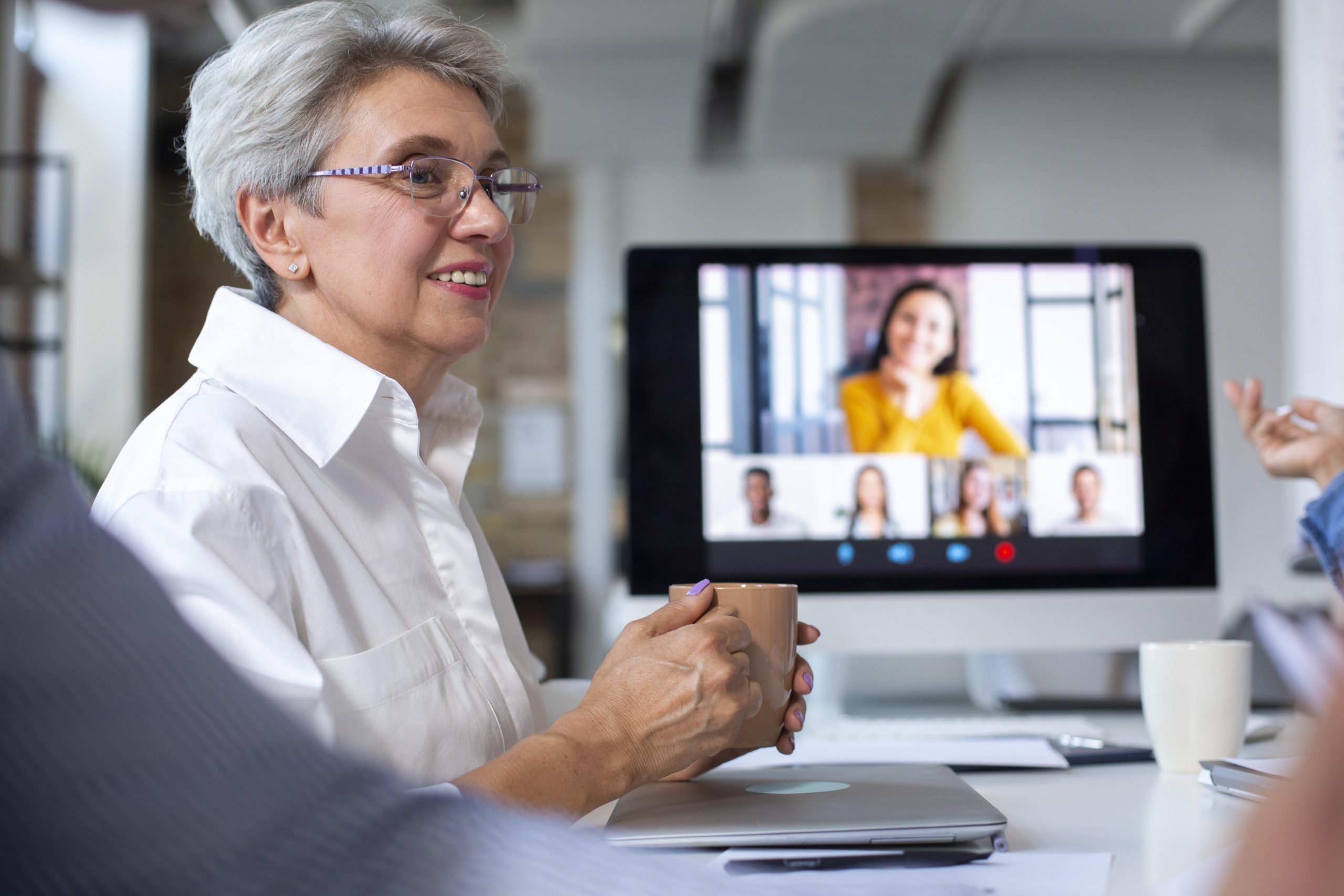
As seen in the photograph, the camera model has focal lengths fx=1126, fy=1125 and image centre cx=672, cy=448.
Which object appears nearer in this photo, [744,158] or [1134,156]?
[1134,156]

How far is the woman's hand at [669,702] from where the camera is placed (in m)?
0.71

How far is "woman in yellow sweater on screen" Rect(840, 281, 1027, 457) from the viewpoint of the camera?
4.61 ft

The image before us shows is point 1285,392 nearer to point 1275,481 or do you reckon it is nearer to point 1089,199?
point 1275,481

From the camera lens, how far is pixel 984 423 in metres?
1.41

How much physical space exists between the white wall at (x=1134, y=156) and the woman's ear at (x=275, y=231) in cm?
340

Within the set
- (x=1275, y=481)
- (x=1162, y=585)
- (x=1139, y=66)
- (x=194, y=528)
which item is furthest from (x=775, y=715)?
(x=1139, y=66)

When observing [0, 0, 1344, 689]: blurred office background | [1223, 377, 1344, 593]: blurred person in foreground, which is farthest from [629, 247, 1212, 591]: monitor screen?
[0, 0, 1344, 689]: blurred office background

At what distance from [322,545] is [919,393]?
2.87ft

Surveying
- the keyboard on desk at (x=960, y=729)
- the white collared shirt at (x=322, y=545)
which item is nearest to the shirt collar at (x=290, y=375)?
the white collared shirt at (x=322, y=545)

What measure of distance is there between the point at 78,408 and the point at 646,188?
97.0 inches

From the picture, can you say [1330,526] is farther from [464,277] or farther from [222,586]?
[222,586]

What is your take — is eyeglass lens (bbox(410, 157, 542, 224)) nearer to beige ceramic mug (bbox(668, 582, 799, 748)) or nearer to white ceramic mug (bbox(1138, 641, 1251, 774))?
beige ceramic mug (bbox(668, 582, 799, 748))

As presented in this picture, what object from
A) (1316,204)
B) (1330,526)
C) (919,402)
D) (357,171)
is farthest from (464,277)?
(1316,204)

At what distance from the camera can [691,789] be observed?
2.61 feet
